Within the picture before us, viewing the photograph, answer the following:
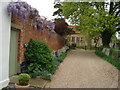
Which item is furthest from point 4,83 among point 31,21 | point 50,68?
point 31,21

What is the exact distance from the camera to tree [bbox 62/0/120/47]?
16.3m

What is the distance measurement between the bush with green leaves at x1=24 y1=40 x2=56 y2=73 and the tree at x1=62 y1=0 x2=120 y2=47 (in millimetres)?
8847

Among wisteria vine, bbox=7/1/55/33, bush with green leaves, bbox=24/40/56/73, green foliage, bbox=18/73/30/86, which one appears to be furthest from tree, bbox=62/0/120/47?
green foliage, bbox=18/73/30/86

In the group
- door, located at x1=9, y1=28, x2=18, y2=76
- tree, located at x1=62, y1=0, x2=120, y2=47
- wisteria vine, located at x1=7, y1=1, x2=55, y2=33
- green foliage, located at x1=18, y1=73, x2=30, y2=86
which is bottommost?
green foliage, located at x1=18, y1=73, x2=30, y2=86

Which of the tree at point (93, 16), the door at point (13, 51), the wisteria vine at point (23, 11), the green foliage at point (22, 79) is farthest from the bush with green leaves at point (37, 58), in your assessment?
the tree at point (93, 16)

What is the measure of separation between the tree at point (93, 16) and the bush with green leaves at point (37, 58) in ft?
29.0

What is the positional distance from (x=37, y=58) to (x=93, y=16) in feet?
34.2

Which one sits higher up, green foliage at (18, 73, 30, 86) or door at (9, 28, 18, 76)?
door at (9, 28, 18, 76)

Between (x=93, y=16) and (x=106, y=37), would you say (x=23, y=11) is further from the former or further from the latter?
(x=106, y=37)

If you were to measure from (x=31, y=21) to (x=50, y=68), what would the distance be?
8.73ft

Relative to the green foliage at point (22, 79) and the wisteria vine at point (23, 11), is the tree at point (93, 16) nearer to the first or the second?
the wisteria vine at point (23, 11)

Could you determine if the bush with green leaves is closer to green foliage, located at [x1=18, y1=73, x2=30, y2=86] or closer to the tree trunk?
green foliage, located at [x1=18, y1=73, x2=30, y2=86]

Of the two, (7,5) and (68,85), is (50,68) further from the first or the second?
(7,5)

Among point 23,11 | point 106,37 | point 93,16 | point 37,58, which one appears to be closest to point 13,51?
point 37,58
